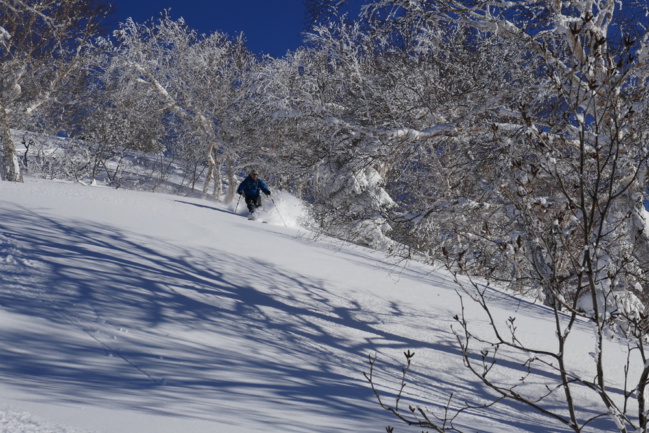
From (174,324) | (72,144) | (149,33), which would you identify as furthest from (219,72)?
(174,324)

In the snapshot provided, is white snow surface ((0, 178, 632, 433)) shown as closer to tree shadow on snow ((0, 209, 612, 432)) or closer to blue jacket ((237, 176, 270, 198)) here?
tree shadow on snow ((0, 209, 612, 432))

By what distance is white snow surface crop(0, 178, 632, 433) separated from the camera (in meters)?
3.33

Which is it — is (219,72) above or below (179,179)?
above

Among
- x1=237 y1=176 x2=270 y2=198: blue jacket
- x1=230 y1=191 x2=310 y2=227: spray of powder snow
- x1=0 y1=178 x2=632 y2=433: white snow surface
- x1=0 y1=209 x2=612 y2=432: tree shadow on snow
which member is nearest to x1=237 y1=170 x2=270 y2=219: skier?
x1=237 y1=176 x2=270 y2=198: blue jacket

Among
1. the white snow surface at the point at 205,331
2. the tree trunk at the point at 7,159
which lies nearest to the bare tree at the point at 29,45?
the tree trunk at the point at 7,159

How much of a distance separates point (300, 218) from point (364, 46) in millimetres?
6787

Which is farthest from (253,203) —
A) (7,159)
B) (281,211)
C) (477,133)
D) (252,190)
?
(477,133)

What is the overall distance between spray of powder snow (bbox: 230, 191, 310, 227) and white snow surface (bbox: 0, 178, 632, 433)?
4.42 m

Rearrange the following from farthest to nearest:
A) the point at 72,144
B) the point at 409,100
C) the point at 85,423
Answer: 1. the point at 72,144
2. the point at 409,100
3. the point at 85,423

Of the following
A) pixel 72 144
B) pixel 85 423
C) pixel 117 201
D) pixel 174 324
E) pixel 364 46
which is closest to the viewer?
pixel 85 423

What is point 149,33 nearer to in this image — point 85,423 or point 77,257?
point 77,257

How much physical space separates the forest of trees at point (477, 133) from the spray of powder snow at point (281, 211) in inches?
55.8

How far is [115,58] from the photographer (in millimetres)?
23312

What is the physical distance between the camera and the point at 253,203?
1350 cm
